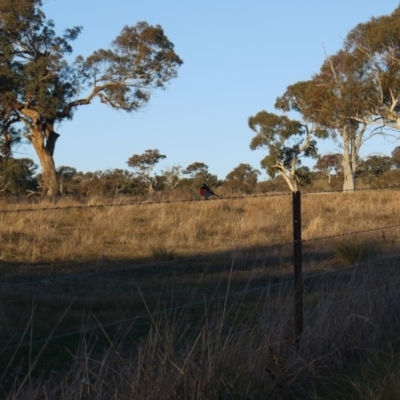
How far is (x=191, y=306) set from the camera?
336 inches

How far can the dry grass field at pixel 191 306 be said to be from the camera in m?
4.93

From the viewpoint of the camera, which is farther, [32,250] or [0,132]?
[0,132]

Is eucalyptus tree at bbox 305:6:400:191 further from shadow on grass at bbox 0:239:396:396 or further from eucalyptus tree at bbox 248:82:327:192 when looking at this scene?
shadow on grass at bbox 0:239:396:396

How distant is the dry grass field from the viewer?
493 cm

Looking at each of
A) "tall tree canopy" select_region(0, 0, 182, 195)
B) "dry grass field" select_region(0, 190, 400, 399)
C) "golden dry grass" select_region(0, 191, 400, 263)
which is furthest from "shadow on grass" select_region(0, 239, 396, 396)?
"tall tree canopy" select_region(0, 0, 182, 195)

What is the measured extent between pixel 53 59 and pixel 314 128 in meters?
15.7

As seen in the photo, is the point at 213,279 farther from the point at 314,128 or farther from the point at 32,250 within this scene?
the point at 314,128

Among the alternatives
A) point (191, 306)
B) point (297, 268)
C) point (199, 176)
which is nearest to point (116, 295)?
point (191, 306)

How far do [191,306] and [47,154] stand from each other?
23070 mm

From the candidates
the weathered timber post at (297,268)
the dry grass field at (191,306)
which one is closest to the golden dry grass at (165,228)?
the dry grass field at (191,306)

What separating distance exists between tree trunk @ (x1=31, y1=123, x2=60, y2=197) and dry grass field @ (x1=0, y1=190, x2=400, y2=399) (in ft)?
41.3

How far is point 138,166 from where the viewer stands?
50.1m

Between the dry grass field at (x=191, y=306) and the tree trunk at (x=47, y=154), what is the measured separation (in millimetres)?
12595

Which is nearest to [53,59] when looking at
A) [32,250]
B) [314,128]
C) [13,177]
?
[13,177]
